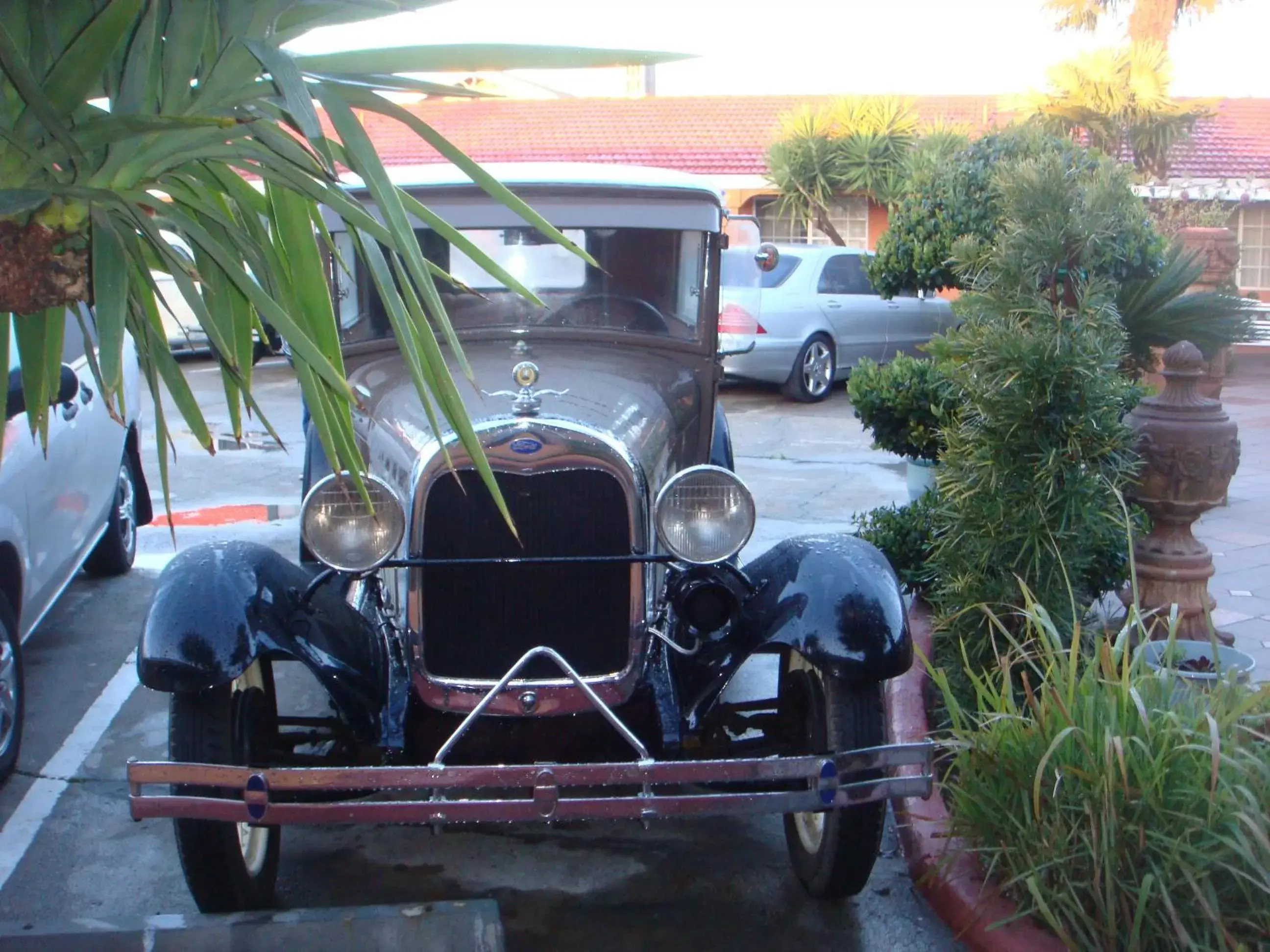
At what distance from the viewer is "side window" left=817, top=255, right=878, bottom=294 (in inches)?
554

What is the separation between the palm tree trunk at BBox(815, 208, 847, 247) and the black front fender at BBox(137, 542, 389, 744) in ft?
49.4

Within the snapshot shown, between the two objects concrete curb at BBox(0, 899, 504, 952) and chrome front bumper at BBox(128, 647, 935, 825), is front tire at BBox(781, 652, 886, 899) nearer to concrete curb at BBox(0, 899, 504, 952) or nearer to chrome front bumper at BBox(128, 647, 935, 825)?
chrome front bumper at BBox(128, 647, 935, 825)

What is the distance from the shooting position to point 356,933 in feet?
8.59

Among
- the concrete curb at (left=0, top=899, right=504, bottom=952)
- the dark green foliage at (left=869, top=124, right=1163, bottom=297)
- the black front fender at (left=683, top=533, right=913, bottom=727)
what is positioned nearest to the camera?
the concrete curb at (left=0, top=899, right=504, bottom=952)

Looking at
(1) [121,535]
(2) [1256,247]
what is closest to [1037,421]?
(1) [121,535]

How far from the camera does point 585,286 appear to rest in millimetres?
4824

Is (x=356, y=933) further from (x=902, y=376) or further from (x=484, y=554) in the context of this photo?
(x=902, y=376)

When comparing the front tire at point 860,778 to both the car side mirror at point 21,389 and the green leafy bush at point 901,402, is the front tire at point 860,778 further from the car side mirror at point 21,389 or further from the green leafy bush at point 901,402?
the green leafy bush at point 901,402

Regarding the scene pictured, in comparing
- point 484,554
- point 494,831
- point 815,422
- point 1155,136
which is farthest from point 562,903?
point 1155,136

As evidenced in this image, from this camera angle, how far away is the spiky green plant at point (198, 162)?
157cm

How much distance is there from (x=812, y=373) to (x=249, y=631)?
11.0 m

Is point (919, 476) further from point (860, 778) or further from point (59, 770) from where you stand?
point (59, 770)

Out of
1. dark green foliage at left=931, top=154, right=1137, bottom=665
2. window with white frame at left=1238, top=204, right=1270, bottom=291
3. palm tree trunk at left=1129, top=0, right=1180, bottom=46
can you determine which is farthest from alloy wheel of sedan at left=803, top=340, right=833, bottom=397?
window with white frame at left=1238, top=204, right=1270, bottom=291

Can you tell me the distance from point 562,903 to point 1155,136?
13.6 metres
